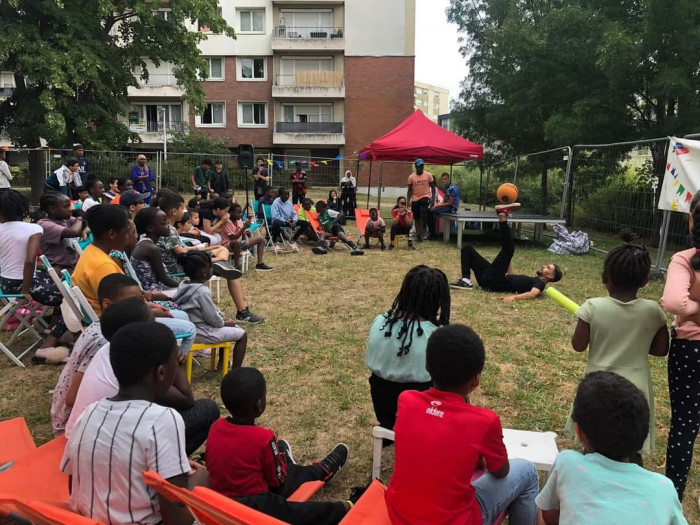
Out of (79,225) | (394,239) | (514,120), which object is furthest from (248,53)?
(79,225)

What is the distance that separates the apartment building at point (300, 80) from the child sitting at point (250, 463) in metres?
33.0

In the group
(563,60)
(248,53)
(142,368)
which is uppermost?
(248,53)

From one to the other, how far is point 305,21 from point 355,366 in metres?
34.3

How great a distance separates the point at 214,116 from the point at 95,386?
35.5 meters

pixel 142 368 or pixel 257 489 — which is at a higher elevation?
pixel 142 368

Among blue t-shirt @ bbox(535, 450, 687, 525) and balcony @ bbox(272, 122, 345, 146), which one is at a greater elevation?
balcony @ bbox(272, 122, 345, 146)

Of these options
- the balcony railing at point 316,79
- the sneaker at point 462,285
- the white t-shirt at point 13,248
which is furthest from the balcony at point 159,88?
the white t-shirt at point 13,248

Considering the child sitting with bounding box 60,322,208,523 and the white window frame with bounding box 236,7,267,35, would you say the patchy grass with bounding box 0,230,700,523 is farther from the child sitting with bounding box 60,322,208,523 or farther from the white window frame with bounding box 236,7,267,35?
the white window frame with bounding box 236,7,267,35

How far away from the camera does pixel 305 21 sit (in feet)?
113

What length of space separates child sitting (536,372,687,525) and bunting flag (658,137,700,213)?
22.5ft

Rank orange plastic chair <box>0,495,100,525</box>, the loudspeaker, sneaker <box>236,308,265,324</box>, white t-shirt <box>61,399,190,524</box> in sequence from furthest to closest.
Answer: the loudspeaker, sneaker <box>236,308,265,324</box>, white t-shirt <box>61,399,190,524</box>, orange plastic chair <box>0,495,100,525</box>

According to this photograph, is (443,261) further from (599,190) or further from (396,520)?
(396,520)

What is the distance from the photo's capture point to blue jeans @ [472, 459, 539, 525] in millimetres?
2027

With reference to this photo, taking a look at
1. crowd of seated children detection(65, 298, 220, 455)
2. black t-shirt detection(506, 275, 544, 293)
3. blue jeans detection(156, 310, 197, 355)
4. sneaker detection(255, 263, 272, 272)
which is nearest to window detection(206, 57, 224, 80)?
sneaker detection(255, 263, 272, 272)
